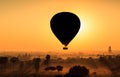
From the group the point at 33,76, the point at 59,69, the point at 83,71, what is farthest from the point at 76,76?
the point at 59,69

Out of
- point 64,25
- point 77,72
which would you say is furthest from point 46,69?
point 64,25

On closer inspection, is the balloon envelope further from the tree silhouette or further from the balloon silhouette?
the tree silhouette

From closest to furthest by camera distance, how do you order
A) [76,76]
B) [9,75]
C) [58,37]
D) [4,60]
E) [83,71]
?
[58,37] → [76,76] → [83,71] → [9,75] → [4,60]

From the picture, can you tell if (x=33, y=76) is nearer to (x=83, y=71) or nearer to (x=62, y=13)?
(x=83, y=71)

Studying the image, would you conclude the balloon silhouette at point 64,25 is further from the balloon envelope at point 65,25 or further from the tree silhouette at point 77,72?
the tree silhouette at point 77,72

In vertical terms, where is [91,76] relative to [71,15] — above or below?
below

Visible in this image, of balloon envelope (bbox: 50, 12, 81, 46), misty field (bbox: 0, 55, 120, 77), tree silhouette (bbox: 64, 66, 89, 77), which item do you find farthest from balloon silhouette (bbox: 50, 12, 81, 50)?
misty field (bbox: 0, 55, 120, 77)

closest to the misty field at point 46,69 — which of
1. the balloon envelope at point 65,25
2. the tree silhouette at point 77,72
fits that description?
the tree silhouette at point 77,72
